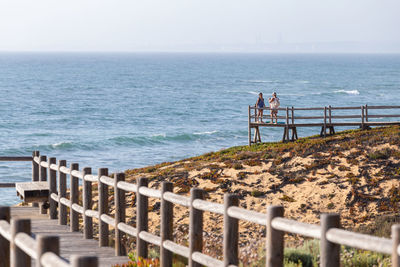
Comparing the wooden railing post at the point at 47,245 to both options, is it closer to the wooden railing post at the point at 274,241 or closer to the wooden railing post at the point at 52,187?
the wooden railing post at the point at 274,241

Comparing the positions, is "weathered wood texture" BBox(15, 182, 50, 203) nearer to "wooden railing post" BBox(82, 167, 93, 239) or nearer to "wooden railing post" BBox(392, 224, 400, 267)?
"wooden railing post" BBox(82, 167, 93, 239)

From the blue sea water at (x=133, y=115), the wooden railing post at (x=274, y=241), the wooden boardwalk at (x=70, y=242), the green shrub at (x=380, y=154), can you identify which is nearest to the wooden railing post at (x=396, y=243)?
the wooden railing post at (x=274, y=241)

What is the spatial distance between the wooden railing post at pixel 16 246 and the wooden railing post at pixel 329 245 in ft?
7.90

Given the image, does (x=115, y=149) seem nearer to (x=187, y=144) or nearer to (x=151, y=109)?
(x=187, y=144)

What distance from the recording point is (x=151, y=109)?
283ft

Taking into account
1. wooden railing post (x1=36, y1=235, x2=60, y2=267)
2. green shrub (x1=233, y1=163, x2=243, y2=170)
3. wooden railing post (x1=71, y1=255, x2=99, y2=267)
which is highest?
wooden railing post (x1=71, y1=255, x2=99, y2=267)

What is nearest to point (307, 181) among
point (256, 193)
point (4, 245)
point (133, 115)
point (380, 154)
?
point (256, 193)

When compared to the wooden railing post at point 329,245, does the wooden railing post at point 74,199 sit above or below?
below

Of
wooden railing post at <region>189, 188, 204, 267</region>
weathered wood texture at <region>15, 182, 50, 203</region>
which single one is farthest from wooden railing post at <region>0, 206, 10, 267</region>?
weathered wood texture at <region>15, 182, 50, 203</region>

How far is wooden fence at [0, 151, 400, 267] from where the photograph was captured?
5461 mm

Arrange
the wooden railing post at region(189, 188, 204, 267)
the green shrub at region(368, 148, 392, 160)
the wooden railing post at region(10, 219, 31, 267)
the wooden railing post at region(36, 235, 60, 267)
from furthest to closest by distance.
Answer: the green shrub at region(368, 148, 392, 160) < the wooden railing post at region(189, 188, 204, 267) < the wooden railing post at region(10, 219, 31, 267) < the wooden railing post at region(36, 235, 60, 267)

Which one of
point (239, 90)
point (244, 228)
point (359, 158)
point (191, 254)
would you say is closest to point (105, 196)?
point (191, 254)

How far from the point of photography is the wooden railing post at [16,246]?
5238 mm

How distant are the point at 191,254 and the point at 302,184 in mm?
16058
